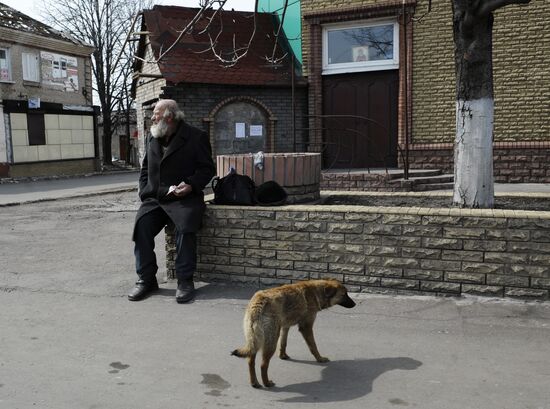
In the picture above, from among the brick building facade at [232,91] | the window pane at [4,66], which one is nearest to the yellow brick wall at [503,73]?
the brick building facade at [232,91]

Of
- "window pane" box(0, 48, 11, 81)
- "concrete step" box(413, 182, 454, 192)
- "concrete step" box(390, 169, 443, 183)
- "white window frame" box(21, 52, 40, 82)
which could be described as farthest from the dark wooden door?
"white window frame" box(21, 52, 40, 82)

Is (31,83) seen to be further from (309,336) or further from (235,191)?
(309,336)

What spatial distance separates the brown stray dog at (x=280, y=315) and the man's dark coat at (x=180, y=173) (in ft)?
6.22

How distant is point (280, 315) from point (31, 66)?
25.4m

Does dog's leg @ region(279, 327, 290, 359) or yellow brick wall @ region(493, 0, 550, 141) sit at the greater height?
yellow brick wall @ region(493, 0, 550, 141)

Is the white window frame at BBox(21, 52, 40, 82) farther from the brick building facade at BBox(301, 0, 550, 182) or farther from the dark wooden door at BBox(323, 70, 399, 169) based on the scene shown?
the dark wooden door at BBox(323, 70, 399, 169)

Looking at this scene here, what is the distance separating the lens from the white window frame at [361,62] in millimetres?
13480

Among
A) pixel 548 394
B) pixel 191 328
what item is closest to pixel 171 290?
pixel 191 328

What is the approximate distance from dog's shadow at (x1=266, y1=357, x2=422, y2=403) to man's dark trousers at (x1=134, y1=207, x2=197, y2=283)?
183 centimetres

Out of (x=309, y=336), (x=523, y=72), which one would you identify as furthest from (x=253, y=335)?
(x=523, y=72)

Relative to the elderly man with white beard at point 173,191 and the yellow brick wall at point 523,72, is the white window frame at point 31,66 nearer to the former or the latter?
the yellow brick wall at point 523,72

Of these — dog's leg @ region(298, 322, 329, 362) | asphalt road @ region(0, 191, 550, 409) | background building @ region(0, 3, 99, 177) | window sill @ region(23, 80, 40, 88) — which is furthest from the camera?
window sill @ region(23, 80, 40, 88)

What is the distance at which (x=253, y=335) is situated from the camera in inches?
137

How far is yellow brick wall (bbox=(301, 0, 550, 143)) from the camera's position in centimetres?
1211
